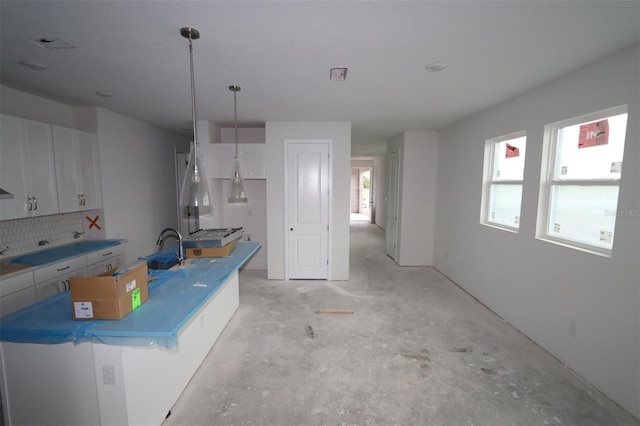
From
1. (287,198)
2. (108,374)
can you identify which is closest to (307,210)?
(287,198)

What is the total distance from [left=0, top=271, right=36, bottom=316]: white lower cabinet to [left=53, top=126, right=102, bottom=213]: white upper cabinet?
0.92 meters

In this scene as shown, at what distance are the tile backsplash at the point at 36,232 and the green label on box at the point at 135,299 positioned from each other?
2294 mm

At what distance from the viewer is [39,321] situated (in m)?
1.57

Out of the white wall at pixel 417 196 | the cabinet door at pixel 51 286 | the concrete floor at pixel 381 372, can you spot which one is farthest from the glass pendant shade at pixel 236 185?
the white wall at pixel 417 196

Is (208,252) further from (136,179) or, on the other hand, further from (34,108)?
(34,108)

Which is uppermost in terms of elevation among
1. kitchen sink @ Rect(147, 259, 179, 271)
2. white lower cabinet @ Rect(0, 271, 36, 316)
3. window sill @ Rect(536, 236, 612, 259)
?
window sill @ Rect(536, 236, 612, 259)

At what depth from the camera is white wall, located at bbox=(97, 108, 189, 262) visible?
3682 mm

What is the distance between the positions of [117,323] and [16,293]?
1.76m

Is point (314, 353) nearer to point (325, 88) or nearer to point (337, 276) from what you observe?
point (337, 276)

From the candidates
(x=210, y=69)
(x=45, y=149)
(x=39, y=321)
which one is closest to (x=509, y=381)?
(x=39, y=321)

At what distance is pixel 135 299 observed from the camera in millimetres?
1708

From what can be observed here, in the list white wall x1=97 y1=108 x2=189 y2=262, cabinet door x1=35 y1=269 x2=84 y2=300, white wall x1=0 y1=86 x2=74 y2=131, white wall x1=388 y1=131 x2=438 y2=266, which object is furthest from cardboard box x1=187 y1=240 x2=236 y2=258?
white wall x1=388 y1=131 x2=438 y2=266

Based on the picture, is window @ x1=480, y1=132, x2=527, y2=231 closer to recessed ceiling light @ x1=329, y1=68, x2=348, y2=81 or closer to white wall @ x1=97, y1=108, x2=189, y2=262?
recessed ceiling light @ x1=329, y1=68, x2=348, y2=81

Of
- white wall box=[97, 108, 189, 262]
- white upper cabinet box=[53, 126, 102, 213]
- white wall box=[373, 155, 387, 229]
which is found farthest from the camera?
white wall box=[373, 155, 387, 229]
